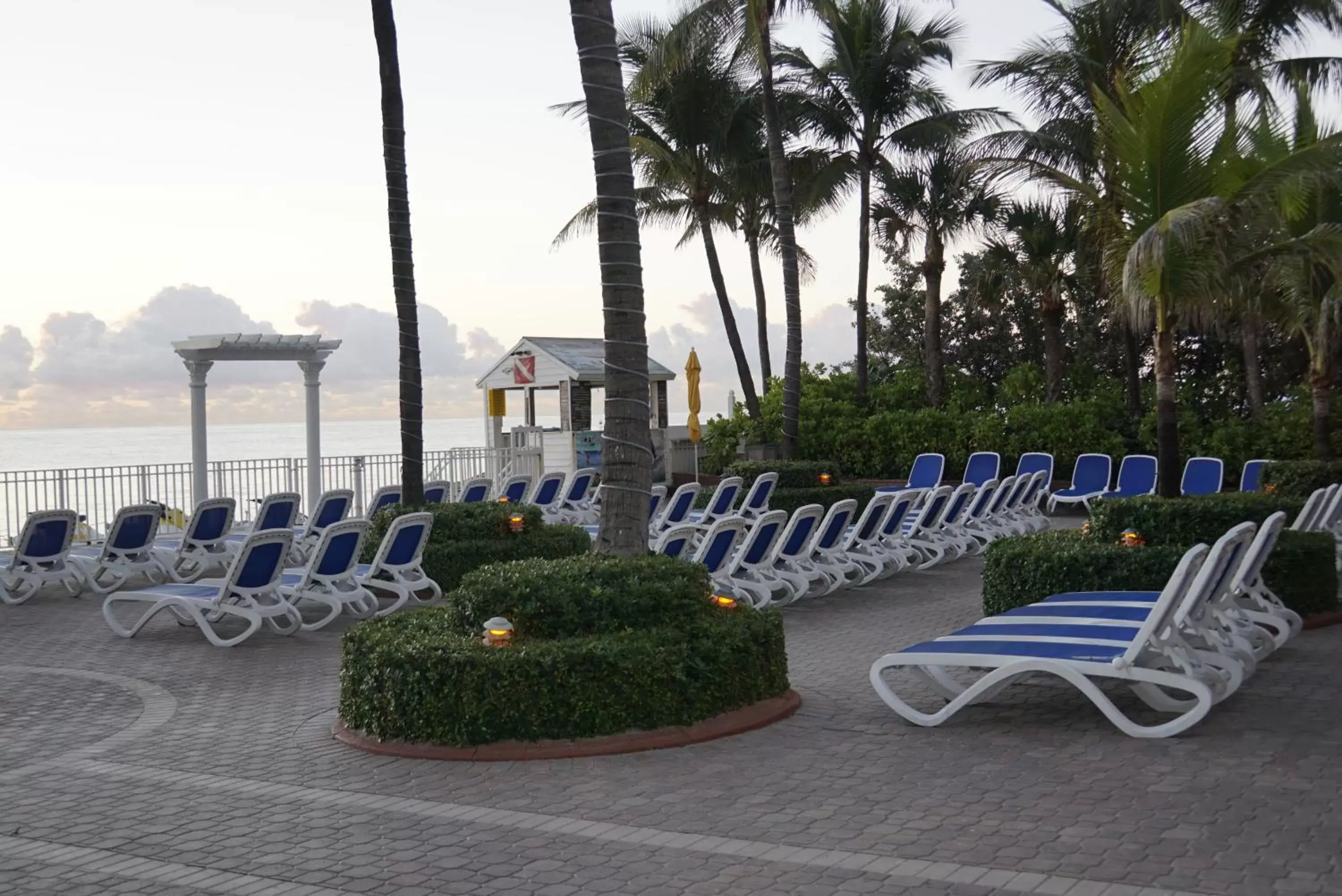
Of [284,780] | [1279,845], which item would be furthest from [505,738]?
[1279,845]

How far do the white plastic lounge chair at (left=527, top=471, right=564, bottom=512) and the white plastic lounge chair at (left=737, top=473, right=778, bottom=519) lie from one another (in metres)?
2.71

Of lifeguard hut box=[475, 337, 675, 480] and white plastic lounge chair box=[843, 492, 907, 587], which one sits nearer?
white plastic lounge chair box=[843, 492, 907, 587]

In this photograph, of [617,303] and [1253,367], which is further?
[1253,367]

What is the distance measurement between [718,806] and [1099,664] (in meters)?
1.98

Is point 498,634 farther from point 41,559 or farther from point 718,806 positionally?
point 41,559

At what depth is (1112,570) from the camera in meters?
9.12

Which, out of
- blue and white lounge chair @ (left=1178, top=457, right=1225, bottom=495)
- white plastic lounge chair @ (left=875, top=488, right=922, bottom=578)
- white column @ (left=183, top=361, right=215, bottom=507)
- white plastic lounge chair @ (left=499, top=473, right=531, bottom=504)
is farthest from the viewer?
white column @ (left=183, top=361, right=215, bottom=507)

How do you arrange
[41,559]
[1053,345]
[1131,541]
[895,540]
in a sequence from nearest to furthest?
[1131,541] → [41,559] → [895,540] → [1053,345]

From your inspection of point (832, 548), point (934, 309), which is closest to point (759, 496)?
point (832, 548)

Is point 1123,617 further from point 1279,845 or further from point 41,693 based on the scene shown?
point 41,693

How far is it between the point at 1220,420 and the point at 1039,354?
1390cm

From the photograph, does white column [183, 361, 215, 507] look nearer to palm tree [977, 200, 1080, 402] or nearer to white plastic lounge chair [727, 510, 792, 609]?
white plastic lounge chair [727, 510, 792, 609]

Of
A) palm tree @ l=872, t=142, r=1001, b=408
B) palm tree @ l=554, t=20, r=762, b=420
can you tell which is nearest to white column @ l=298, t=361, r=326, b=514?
palm tree @ l=554, t=20, r=762, b=420

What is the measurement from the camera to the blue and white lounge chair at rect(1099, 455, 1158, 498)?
20031 mm
